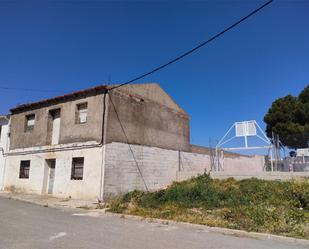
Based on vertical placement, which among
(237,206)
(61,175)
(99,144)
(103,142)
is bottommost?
(237,206)

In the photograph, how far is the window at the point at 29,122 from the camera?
65.5ft

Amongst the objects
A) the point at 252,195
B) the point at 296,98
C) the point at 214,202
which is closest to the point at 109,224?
the point at 214,202

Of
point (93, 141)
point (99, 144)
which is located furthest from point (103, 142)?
point (93, 141)

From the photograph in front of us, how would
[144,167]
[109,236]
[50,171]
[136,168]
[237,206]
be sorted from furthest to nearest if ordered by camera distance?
[50,171] < [144,167] < [136,168] < [237,206] < [109,236]

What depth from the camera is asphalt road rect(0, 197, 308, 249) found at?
247 inches

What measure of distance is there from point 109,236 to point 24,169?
14.9 m

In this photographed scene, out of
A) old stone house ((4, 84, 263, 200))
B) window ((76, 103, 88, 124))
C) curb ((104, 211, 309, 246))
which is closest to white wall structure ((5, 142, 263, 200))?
old stone house ((4, 84, 263, 200))

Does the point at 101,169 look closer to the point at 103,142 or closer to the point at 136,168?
the point at 103,142

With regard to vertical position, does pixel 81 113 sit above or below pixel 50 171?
above

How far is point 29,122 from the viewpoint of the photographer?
2027 centimetres

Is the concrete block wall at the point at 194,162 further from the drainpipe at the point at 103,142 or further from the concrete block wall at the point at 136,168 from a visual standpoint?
the drainpipe at the point at 103,142

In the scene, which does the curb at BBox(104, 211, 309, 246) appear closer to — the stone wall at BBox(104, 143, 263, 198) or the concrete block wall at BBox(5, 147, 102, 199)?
the stone wall at BBox(104, 143, 263, 198)

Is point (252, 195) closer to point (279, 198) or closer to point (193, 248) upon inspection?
point (279, 198)

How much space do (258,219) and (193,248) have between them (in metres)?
3.46
